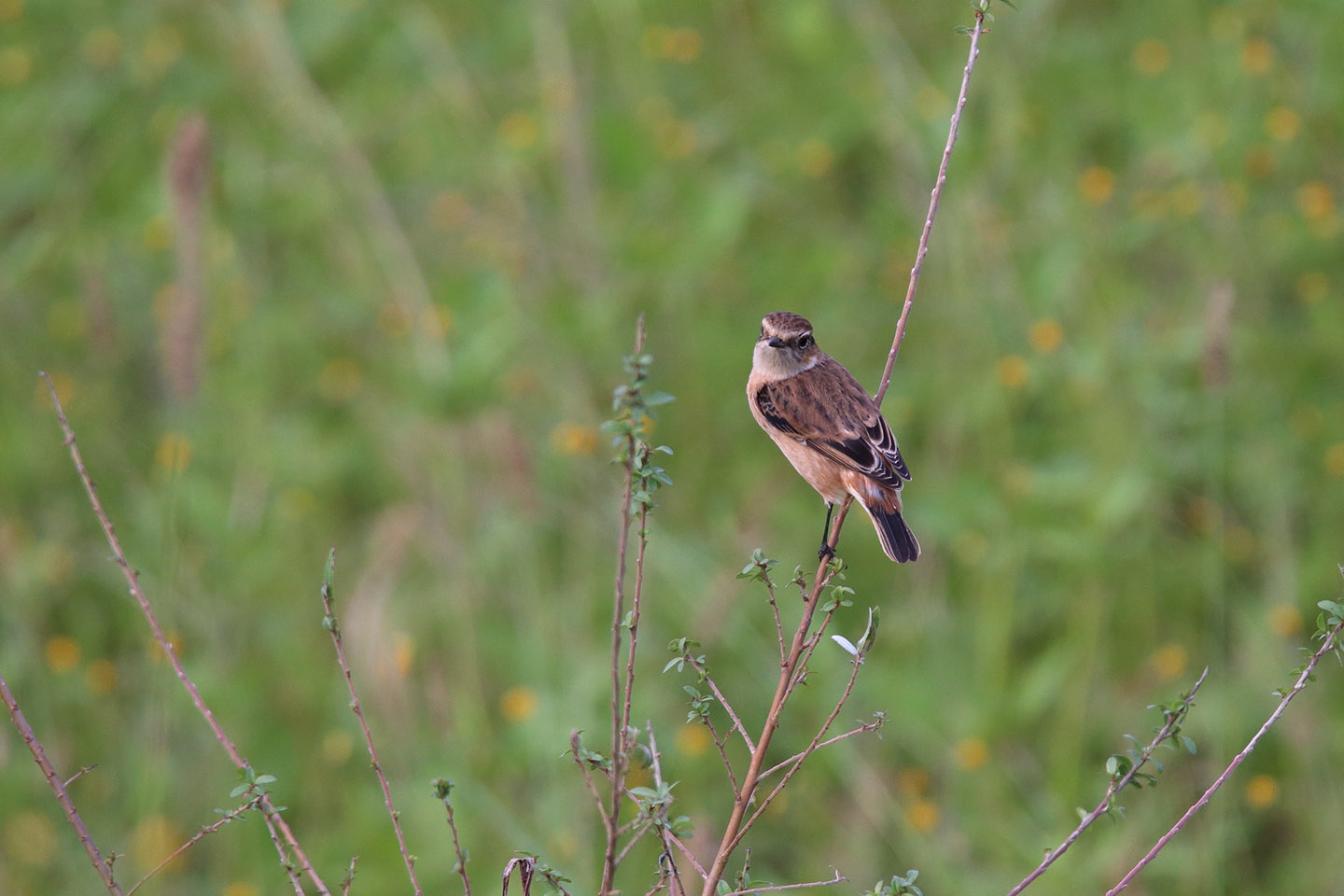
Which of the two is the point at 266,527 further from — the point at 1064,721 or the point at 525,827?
the point at 1064,721

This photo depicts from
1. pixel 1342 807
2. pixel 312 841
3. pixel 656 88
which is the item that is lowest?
pixel 1342 807

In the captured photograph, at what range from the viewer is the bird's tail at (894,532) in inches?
136

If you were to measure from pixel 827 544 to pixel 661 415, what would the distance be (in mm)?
2774

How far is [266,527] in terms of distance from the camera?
526 cm

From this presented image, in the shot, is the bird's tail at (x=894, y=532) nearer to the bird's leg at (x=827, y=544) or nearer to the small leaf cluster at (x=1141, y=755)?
the bird's leg at (x=827, y=544)

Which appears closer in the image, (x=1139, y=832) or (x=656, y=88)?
(x=1139, y=832)

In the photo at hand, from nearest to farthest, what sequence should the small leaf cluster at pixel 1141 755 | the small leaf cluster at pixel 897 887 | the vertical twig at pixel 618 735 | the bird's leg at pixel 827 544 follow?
the vertical twig at pixel 618 735, the small leaf cluster at pixel 897 887, the small leaf cluster at pixel 1141 755, the bird's leg at pixel 827 544

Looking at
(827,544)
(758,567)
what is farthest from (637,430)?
(827,544)

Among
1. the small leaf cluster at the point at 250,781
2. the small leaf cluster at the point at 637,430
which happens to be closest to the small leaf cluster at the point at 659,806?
the small leaf cluster at the point at 637,430

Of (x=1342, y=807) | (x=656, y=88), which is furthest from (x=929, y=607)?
(x=656, y=88)

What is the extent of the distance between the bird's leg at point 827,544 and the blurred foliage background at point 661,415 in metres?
0.44

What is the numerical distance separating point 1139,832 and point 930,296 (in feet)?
8.09

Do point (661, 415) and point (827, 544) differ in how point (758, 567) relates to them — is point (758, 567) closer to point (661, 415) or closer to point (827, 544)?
point (827, 544)

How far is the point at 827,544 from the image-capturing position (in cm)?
313
